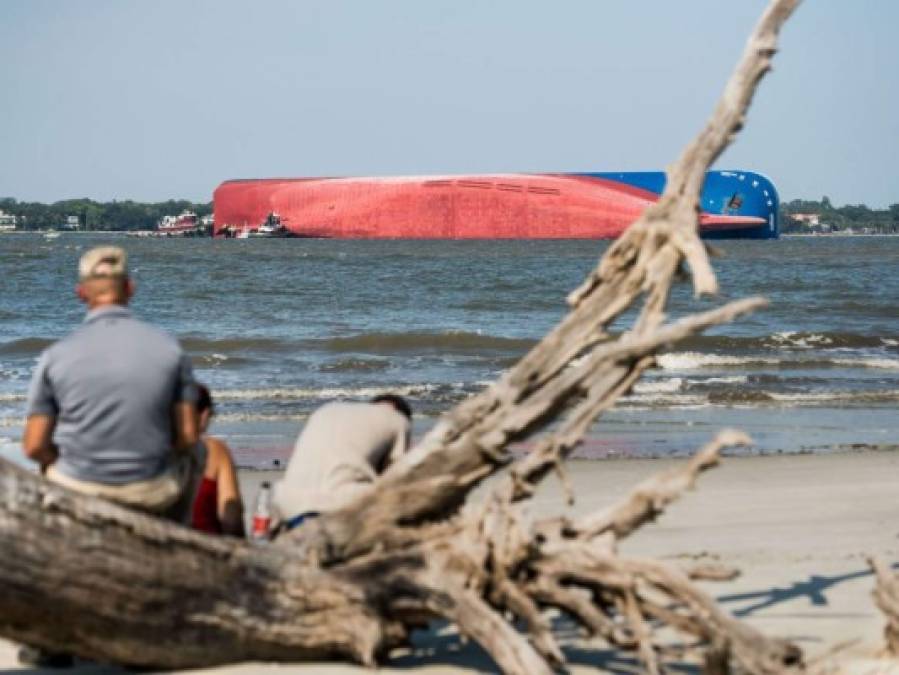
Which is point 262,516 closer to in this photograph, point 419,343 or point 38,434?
point 38,434

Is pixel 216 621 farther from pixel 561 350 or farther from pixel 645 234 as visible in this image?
pixel 645 234

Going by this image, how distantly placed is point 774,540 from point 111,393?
306cm

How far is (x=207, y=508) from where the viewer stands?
449cm

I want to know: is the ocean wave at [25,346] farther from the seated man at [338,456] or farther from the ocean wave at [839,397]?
the seated man at [338,456]

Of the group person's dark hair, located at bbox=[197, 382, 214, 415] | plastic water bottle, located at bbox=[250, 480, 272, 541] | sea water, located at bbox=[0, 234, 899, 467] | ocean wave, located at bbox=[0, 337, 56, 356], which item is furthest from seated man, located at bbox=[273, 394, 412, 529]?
ocean wave, located at bbox=[0, 337, 56, 356]

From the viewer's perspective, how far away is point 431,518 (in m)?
4.02

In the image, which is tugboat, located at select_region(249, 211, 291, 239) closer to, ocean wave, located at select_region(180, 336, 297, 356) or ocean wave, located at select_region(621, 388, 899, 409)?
ocean wave, located at select_region(180, 336, 297, 356)

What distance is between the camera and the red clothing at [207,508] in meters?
4.48

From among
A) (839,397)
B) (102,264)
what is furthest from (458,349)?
(102,264)

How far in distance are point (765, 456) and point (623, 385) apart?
512cm

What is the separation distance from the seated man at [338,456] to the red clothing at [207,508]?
6.6 inches

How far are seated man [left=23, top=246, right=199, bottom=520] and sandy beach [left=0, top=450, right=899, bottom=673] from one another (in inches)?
20.5

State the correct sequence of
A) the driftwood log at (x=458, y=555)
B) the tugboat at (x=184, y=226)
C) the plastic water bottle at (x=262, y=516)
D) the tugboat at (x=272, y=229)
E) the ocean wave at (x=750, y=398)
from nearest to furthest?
the driftwood log at (x=458, y=555) < the plastic water bottle at (x=262, y=516) < the ocean wave at (x=750, y=398) < the tugboat at (x=272, y=229) < the tugboat at (x=184, y=226)

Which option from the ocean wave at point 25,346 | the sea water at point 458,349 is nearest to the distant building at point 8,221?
the sea water at point 458,349
